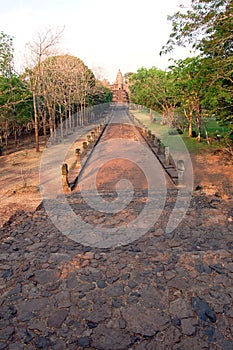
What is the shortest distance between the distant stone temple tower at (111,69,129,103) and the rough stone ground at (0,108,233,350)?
318 feet

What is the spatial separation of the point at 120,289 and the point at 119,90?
115 m

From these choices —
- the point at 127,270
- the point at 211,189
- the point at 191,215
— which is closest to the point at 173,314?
the point at 127,270

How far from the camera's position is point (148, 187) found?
9.88 metres

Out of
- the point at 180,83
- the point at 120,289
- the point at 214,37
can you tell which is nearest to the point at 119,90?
the point at 180,83

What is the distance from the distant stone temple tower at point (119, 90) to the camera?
4109 inches

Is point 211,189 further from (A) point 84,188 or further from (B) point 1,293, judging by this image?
(B) point 1,293

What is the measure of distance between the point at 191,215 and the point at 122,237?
217 cm

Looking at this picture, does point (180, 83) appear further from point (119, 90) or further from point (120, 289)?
point (119, 90)

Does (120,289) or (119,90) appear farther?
(119,90)

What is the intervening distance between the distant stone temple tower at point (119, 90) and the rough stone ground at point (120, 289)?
96920mm

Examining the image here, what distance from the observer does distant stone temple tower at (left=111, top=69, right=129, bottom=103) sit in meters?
104

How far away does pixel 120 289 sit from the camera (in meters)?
4.40

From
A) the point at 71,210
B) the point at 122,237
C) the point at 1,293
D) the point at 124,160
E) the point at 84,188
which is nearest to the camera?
the point at 1,293

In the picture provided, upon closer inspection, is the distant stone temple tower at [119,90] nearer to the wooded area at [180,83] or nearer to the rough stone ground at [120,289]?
the wooded area at [180,83]
